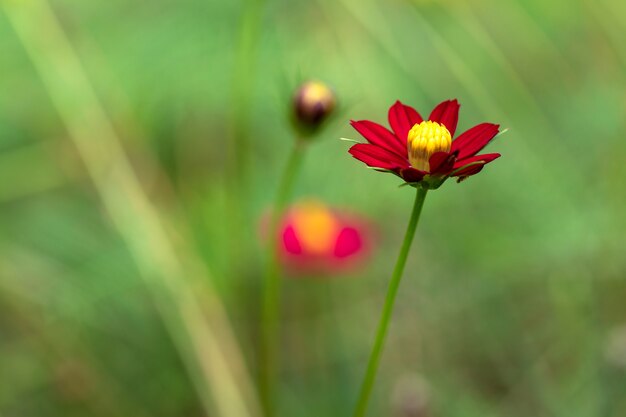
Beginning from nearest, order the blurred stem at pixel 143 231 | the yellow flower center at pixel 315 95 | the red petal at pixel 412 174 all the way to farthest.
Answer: the red petal at pixel 412 174, the yellow flower center at pixel 315 95, the blurred stem at pixel 143 231

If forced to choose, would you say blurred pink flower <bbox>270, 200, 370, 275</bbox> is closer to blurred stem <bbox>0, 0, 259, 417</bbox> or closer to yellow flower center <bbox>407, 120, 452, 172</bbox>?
blurred stem <bbox>0, 0, 259, 417</bbox>

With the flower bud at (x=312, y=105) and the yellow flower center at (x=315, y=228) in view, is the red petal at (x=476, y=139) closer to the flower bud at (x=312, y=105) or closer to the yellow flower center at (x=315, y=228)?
the flower bud at (x=312, y=105)

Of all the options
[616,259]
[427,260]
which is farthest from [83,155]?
[616,259]

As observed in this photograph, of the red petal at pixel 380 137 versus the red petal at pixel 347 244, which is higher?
the red petal at pixel 380 137

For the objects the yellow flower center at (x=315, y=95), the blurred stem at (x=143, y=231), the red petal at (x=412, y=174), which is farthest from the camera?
the blurred stem at (x=143, y=231)

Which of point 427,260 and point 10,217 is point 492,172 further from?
point 10,217

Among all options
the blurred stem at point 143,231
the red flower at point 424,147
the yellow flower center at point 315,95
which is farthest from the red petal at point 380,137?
the blurred stem at point 143,231

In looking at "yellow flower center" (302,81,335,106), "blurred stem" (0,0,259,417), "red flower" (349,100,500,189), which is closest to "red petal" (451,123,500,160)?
"red flower" (349,100,500,189)
